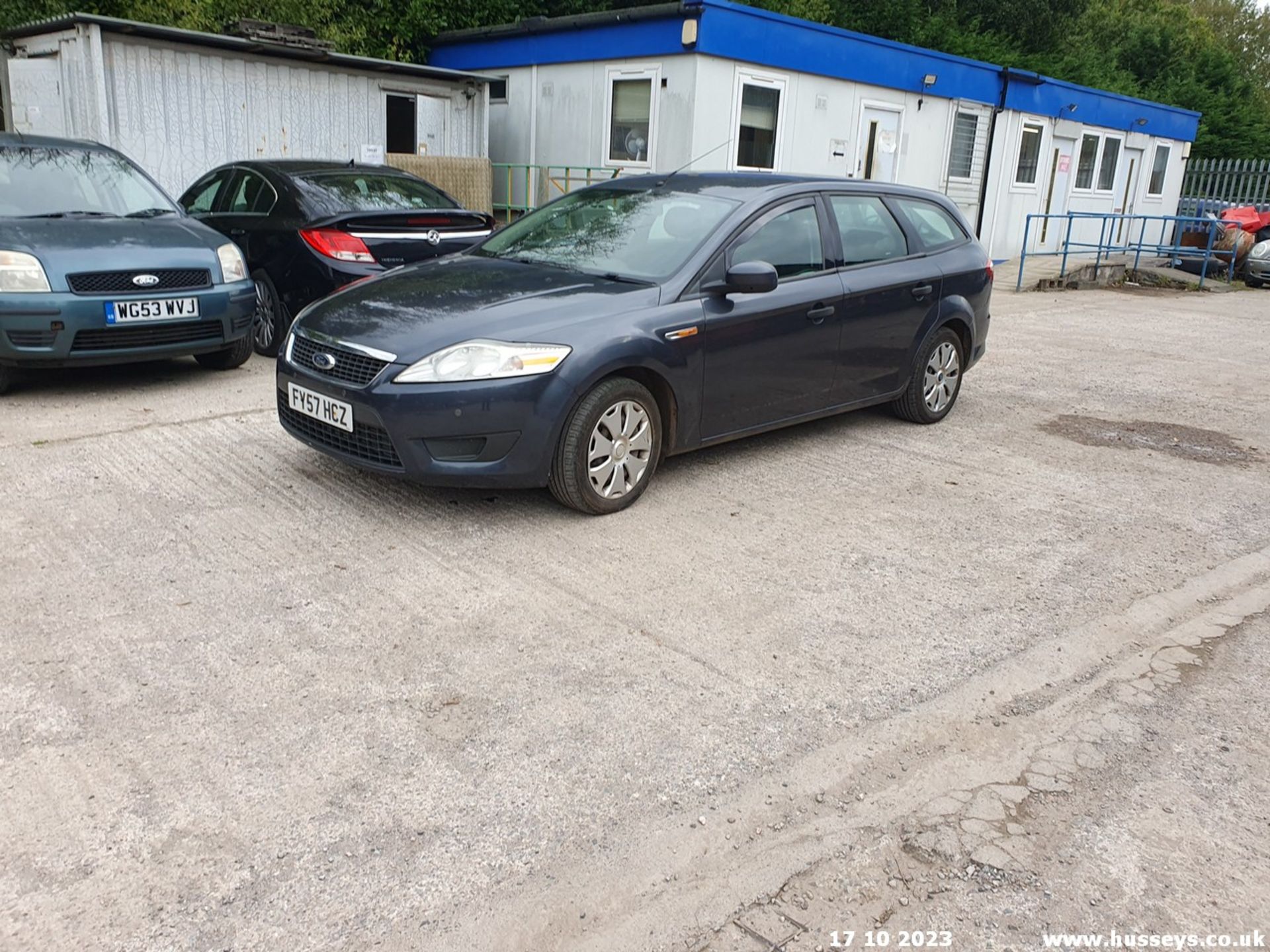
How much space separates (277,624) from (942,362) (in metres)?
4.93

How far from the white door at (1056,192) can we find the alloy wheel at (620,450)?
17845mm

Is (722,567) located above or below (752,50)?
below

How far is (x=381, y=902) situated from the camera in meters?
2.54

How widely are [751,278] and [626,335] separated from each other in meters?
0.76

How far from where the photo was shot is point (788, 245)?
5.95m

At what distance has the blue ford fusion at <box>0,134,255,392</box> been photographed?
21.0 ft

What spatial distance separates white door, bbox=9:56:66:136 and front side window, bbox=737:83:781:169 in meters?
8.43

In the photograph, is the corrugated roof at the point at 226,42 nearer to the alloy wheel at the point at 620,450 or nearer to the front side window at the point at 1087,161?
the alloy wheel at the point at 620,450

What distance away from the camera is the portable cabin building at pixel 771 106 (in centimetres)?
1403

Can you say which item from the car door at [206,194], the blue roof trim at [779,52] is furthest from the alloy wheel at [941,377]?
the blue roof trim at [779,52]

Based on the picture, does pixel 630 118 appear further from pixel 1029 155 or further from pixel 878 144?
pixel 1029 155

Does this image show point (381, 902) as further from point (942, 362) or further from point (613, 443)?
point (942, 362)

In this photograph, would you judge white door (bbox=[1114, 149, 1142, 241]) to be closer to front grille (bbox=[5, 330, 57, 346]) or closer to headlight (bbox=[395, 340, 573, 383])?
Result: headlight (bbox=[395, 340, 573, 383])

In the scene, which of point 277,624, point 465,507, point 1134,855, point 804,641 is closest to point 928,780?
point 1134,855
